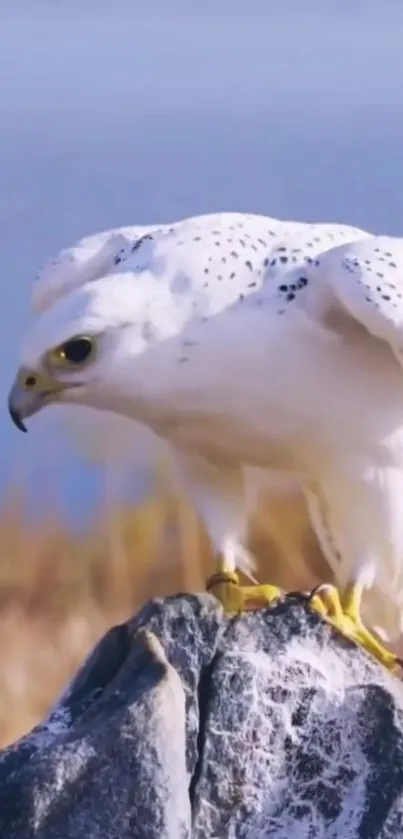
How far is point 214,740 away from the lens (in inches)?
109

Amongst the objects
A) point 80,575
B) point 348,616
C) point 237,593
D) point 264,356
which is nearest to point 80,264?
point 264,356

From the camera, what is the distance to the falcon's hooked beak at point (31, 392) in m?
2.93

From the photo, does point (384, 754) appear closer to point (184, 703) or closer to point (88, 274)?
point (184, 703)

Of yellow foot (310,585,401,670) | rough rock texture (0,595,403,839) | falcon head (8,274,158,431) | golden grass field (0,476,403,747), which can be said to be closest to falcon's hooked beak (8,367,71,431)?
falcon head (8,274,158,431)

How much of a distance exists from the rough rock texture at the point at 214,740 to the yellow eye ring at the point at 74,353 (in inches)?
14.4

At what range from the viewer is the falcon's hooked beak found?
293 cm

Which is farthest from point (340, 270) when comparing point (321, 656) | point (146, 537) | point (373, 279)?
point (146, 537)

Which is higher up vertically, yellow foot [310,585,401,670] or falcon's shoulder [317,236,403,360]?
falcon's shoulder [317,236,403,360]

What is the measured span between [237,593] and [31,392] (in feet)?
1.58

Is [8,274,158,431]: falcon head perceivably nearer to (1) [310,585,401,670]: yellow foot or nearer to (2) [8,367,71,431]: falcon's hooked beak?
(2) [8,367,71,431]: falcon's hooked beak

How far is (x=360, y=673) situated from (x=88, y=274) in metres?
0.99

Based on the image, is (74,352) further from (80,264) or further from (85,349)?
(80,264)

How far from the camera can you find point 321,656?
287 centimetres

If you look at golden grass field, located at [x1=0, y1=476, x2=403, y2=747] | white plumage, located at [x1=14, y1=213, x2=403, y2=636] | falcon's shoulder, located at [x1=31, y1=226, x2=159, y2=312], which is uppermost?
falcon's shoulder, located at [x1=31, y1=226, x2=159, y2=312]
